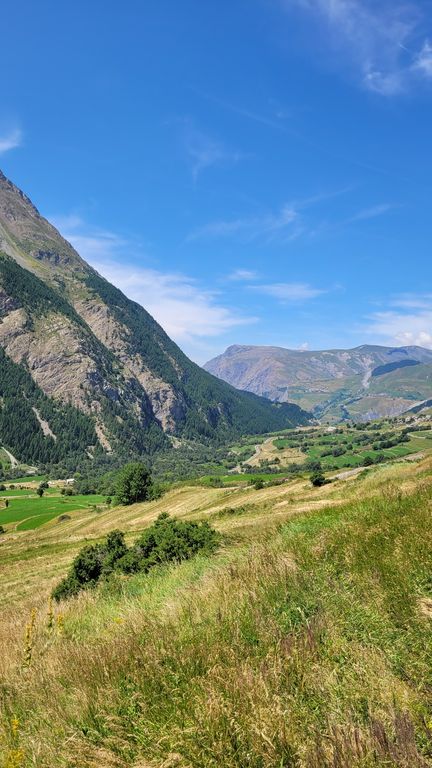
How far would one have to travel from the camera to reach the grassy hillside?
10.4ft

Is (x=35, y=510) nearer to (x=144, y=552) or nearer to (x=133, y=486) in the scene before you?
(x=133, y=486)

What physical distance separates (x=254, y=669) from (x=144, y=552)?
15.9 m

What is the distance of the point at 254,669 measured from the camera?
13.6 feet

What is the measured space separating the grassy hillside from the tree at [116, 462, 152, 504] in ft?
298

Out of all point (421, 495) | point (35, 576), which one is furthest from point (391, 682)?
point (35, 576)

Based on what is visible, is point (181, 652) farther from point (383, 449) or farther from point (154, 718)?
point (383, 449)

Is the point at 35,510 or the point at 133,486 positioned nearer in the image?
the point at 133,486

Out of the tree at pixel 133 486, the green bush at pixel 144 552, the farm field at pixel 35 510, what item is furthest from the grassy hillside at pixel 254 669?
the farm field at pixel 35 510

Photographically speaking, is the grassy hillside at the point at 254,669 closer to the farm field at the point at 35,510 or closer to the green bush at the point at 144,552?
the green bush at the point at 144,552

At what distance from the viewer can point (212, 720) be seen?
11.0 feet

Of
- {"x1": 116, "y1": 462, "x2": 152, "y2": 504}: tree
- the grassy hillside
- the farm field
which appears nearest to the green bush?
the grassy hillside

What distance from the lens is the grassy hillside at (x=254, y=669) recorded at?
10.4ft

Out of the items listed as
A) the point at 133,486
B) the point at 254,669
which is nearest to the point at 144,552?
the point at 254,669

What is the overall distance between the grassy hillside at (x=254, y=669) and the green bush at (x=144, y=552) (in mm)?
7282
